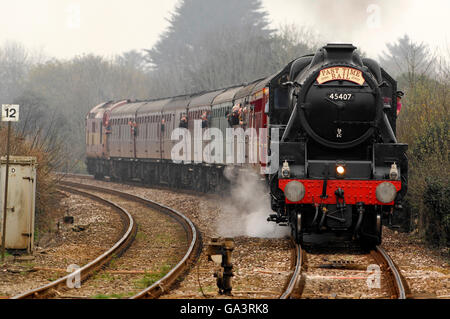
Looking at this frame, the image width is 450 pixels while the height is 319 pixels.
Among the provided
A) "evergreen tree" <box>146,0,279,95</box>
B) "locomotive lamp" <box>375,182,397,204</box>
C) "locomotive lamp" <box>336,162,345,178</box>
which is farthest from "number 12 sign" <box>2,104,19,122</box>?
"evergreen tree" <box>146,0,279,95</box>

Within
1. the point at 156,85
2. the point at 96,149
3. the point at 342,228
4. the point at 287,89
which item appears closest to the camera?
the point at 342,228

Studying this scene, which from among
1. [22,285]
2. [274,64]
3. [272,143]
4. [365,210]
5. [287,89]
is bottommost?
[22,285]

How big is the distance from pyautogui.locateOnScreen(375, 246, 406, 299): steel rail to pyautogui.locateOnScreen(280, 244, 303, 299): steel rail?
129cm

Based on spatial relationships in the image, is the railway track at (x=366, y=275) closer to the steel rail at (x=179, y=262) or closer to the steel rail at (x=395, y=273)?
the steel rail at (x=395, y=273)

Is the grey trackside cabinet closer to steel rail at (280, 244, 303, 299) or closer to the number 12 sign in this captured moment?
the number 12 sign

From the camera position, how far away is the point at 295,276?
1053cm

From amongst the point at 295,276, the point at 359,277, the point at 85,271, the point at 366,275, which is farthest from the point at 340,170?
the point at 85,271

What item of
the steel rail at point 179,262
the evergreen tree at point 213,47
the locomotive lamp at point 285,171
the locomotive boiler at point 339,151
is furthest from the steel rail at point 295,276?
the evergreen tree at point 213,47

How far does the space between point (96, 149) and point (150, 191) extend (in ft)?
40.4

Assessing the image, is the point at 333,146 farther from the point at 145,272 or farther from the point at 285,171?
the point at 145,272

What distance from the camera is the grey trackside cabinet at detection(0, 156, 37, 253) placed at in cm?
1306
